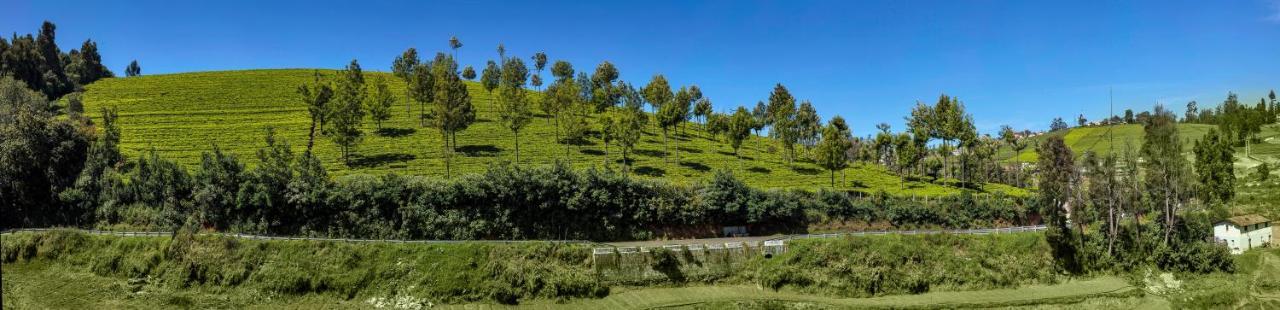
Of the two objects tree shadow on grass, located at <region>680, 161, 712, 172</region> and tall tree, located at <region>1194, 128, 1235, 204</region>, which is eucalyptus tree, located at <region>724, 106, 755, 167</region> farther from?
tall tree, located at <region>1194, 128, 1235, 204</region>

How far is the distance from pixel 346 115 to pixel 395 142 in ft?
31.9

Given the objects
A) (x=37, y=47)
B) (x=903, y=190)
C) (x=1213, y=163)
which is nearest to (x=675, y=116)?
(x=903, y=190)

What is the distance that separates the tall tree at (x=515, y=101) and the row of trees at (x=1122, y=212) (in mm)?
49009

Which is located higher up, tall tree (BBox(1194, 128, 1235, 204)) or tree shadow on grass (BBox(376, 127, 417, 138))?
tree shadow on grass (BBox(376, 127, 417, 138))

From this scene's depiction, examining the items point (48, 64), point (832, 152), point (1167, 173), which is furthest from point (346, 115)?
point (48, 64)

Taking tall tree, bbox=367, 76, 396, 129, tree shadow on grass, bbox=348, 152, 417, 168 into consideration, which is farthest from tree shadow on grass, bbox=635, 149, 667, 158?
tall tree, bbox=367, 76, 396, 129

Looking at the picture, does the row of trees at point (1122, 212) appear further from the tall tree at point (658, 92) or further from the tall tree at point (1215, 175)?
the tall tree at point (658, 92)

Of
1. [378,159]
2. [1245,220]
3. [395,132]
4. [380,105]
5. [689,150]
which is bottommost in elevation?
[1245,220]

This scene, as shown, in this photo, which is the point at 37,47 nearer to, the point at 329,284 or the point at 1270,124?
the point at 329,284

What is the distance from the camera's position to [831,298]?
1578 inches

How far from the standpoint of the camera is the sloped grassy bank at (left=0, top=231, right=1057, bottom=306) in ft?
123

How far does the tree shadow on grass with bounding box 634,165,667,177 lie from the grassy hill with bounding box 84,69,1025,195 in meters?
0.11

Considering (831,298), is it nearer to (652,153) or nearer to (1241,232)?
(1241,232)

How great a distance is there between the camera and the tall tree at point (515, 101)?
72062mm
